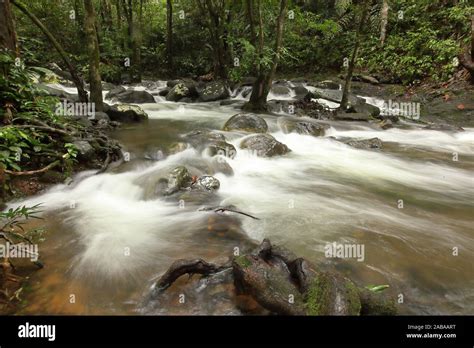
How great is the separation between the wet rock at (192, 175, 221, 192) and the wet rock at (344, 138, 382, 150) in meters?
4.99

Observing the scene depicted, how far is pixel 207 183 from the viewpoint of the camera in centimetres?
593

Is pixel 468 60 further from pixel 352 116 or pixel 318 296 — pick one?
pixel 318 296

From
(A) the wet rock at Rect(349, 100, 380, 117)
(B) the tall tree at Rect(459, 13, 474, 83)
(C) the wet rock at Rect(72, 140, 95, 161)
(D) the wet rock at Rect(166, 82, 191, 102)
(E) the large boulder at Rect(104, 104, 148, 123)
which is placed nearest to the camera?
(C) the wet rock at Rect(72, 140, 95, 161)

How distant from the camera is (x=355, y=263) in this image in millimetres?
3717

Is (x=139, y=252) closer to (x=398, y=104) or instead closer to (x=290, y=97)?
(x=290, y=97)

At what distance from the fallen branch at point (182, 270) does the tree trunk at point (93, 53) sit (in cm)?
780

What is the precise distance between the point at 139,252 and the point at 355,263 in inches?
102

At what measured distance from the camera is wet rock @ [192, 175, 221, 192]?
230 inches

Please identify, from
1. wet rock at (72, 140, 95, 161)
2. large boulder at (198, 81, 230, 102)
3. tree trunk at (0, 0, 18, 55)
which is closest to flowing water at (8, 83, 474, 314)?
wet rock at (72, 140, 95, 161)

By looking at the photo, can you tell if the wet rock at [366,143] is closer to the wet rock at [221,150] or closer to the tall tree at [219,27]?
the wet rock at [221,150]

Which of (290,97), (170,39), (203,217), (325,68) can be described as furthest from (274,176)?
(170,39)

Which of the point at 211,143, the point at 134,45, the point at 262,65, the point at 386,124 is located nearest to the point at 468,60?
the point at 386,124

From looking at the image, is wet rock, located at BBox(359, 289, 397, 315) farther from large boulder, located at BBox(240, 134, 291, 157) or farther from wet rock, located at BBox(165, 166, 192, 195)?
large boulder, located at BBox(240, 134, 291, 157)

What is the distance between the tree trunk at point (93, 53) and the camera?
857cm
